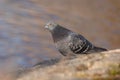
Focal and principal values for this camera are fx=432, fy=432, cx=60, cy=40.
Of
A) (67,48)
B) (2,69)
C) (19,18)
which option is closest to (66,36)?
(67,48)

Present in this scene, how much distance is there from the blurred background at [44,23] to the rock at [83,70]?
9.33 feet

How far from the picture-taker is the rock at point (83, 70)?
4.71 m

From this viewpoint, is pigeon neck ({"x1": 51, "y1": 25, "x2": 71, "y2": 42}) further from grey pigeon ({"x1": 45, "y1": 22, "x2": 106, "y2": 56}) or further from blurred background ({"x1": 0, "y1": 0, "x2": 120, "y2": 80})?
blurred background ({"x1": 0, "y1": 0, "x2": 120, "y2": 80})

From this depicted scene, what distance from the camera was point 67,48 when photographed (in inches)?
242

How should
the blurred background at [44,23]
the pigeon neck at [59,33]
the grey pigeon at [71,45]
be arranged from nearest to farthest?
the grey pigeon at [71,45] < the pigeon neck at [59,33] < the blurred background at [44,23]

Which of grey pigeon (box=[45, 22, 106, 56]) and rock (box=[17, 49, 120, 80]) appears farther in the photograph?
grey pigeon (box=[45, 22, 106, 56])

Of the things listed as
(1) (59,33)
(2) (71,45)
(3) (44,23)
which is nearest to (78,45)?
(2) (71,45)

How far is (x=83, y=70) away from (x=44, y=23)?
5.83 metres

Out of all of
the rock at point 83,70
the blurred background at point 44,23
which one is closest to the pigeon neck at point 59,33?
the rock at point 83,70

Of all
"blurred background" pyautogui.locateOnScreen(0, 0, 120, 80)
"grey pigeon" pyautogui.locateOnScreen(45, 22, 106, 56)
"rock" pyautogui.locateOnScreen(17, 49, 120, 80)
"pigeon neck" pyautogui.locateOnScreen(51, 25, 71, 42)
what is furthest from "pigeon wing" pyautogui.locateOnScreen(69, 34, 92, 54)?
"blurred background" pyautogui.locateOnScreen(0, 0, 120, 80)

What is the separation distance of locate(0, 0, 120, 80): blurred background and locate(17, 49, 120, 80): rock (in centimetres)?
284

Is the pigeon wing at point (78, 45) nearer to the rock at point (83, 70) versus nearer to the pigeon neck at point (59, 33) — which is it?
the pigeon neck at point (59, 33)

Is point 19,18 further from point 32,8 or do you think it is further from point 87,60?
point 87,60

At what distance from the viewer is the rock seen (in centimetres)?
471
